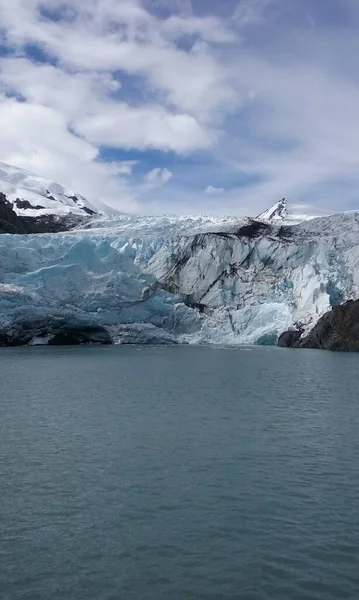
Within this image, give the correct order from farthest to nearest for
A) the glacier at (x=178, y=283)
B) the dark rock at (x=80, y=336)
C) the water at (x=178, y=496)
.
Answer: the dark rock at (x=80, y=336) → the glacier at (x=178, y=283) → the water at (x=178, y=496)

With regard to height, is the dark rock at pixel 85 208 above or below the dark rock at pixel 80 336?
above

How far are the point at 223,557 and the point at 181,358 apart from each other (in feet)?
64.1

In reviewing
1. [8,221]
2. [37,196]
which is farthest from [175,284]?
[37,196]

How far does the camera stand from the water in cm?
512

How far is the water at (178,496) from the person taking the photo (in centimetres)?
512

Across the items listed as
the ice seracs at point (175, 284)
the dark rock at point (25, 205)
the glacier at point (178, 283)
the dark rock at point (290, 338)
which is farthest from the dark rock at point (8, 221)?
the dark rock at point (290, 338)

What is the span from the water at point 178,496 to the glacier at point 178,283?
56.7 ft

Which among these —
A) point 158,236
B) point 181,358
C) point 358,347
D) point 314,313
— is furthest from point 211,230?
point 181,358

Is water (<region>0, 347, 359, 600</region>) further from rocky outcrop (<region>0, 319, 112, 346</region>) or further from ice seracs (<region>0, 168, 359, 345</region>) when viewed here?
ice seracs (<region>0, 168, 359, 345</region>)

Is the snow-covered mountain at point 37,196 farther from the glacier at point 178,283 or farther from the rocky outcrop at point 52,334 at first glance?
the rocky outcrop at point 52,334

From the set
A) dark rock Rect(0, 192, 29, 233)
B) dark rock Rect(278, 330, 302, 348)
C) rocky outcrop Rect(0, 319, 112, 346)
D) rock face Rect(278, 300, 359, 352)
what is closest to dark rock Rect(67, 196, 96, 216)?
dark rock Rect(0, 192, 29, 233)

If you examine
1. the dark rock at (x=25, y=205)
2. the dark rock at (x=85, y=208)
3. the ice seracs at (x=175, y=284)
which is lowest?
the ice seracs at (x=175, y=284)

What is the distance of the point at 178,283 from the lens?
1401 inches

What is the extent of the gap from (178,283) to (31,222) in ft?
60.1
